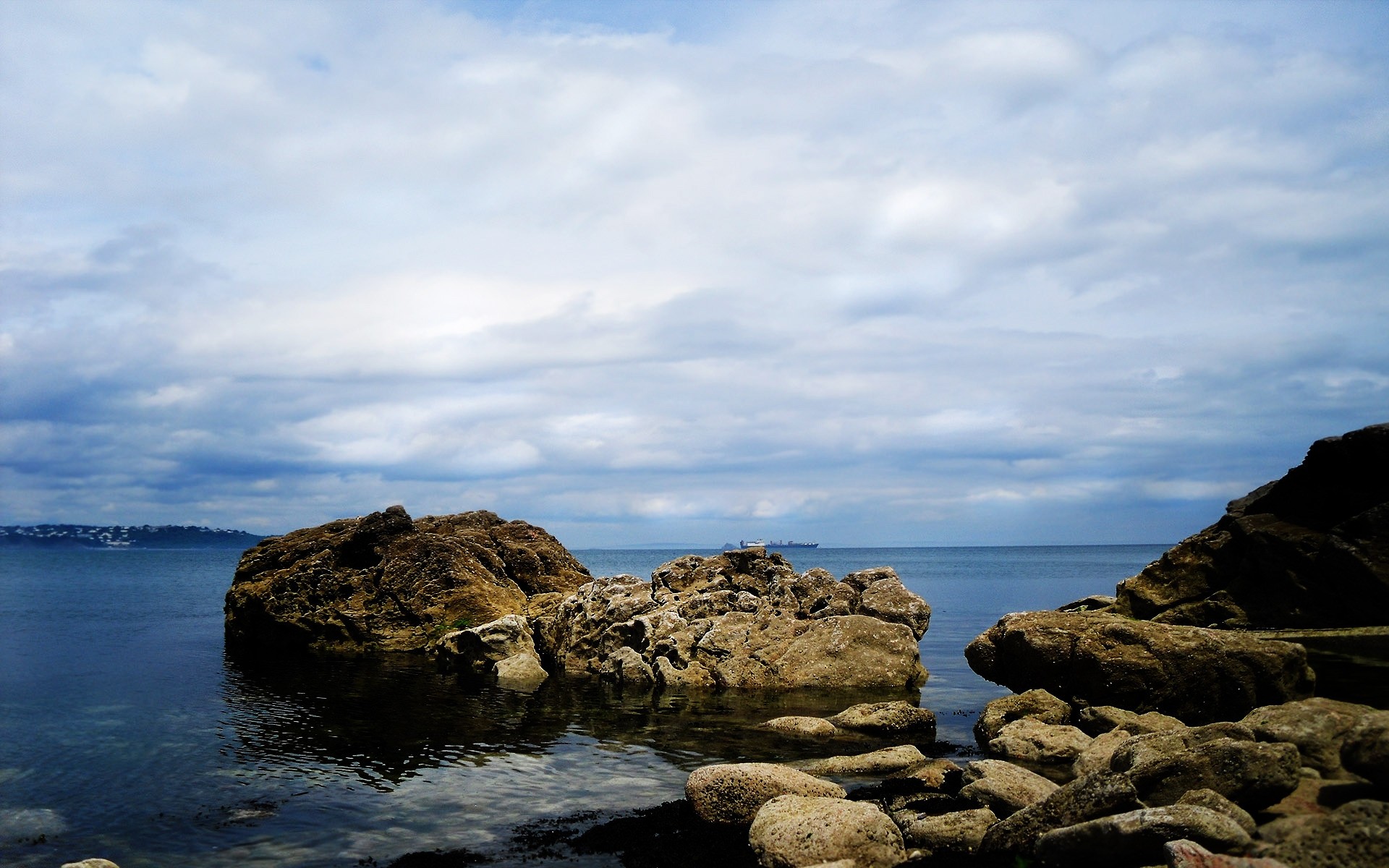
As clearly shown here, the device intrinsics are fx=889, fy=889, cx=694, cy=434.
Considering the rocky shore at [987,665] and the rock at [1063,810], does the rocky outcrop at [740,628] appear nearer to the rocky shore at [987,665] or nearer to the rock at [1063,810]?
the rocky shore at [987,665]

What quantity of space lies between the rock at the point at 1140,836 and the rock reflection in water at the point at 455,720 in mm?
10186

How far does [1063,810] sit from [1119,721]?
1059 cm

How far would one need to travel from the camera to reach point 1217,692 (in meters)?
23.5

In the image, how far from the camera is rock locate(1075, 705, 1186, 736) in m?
21.0

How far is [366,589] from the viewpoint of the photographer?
4738 cm

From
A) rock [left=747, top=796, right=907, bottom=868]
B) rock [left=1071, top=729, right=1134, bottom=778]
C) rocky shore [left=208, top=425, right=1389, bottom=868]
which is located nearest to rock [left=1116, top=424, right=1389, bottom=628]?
rocky shore [left=208, top=425, right=1389, bottom=868]

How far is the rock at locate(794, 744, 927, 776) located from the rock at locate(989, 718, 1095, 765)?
81.7 inches

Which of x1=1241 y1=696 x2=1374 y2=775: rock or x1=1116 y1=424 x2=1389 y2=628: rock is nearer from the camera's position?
x1=1241 y1=696 x2=1374 y2=775: rock

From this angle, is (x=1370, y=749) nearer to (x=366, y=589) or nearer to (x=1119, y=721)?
(x=1119, y=721)

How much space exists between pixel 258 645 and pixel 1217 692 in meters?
44.3

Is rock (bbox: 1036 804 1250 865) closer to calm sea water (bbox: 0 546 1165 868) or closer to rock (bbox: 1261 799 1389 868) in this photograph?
rock (bbox: 1261 799 1389 868)

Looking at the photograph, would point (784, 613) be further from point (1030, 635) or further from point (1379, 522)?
point (1379, 522)

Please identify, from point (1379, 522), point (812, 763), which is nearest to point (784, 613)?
point (812, 763)

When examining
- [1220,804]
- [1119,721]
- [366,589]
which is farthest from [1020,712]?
[366,589]
